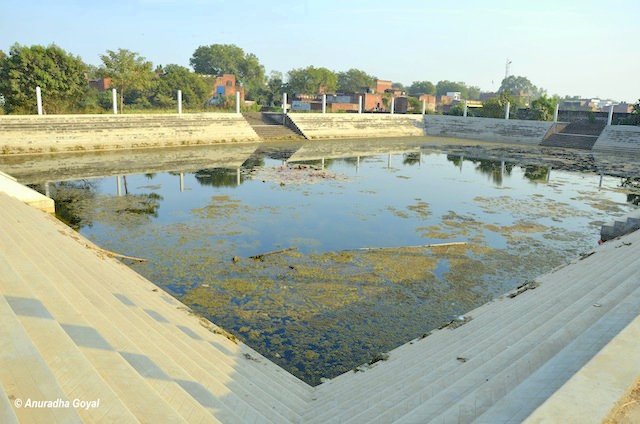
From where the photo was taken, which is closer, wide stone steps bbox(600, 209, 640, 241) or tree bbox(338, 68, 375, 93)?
wide stone steps bbox(600, 209, 640, 241)

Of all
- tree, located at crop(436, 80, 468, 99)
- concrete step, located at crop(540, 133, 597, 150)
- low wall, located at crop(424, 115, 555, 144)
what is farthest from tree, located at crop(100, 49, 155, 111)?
tree, located at crop(436, 80, 468, 99)

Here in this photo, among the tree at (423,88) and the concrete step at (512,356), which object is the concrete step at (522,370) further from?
the tree at (423,88)

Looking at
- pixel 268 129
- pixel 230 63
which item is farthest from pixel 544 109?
pixel 230 63

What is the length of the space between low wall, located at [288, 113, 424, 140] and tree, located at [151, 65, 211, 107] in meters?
17.1

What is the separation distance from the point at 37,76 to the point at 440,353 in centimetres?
3116

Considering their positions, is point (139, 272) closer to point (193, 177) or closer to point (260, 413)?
point (260, 413)

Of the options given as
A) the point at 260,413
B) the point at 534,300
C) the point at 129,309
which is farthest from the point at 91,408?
the point at 534,300

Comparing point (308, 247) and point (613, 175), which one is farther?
point (613, 175)

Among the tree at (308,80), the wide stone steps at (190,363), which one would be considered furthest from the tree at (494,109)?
the wide stone steps at (190,363)

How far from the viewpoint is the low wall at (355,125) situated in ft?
120

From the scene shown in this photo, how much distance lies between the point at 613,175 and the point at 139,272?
22.5 metres

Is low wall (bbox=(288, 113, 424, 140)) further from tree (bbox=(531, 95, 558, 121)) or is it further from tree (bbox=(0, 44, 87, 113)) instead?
tree (bbox=(0, 44, 87, 113))

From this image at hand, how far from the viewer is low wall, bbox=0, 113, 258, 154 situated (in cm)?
2280

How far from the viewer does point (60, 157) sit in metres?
22.2
